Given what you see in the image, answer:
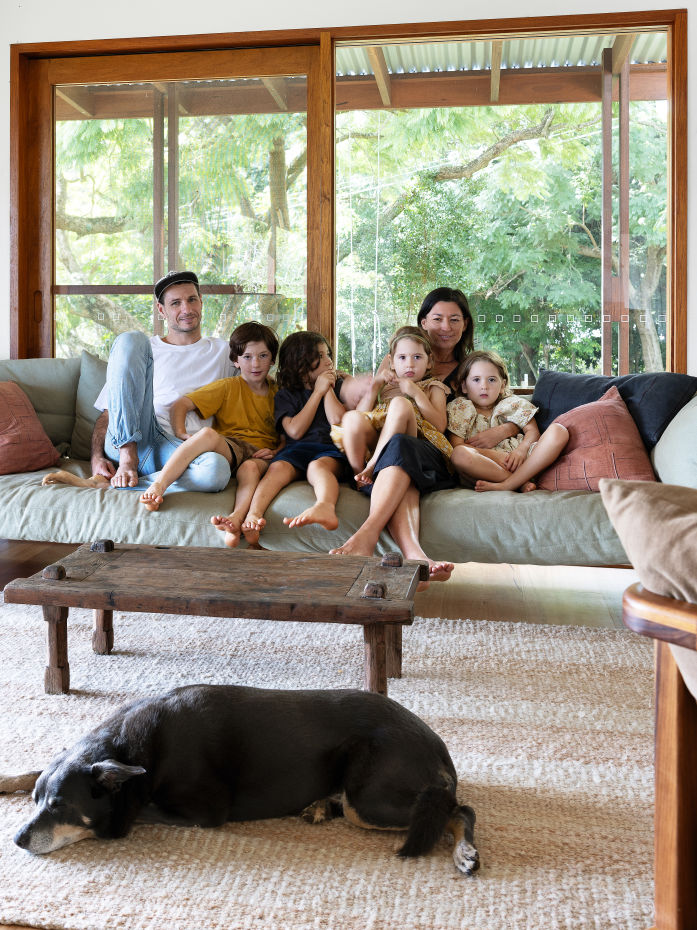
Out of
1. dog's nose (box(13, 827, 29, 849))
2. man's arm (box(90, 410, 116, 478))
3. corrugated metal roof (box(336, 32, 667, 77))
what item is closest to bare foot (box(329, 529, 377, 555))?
man's arm (box(90, 410, 116, 478))

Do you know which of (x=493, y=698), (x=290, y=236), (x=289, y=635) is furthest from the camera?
(x=290, y=236)

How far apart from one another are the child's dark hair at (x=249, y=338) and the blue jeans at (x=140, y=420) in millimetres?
373

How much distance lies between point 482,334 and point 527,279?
11.6 inches

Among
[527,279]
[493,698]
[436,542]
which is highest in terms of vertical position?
[527,279]

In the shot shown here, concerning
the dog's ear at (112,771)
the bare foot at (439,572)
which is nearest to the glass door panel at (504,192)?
the bare foot at (439,572)

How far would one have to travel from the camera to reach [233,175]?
151 inches

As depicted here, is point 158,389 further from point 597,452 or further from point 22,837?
point 22,837

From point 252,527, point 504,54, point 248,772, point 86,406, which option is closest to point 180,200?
point 86,406

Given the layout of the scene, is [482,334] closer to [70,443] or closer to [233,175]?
[233,175]

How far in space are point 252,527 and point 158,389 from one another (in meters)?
1.06

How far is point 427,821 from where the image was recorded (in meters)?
1.33

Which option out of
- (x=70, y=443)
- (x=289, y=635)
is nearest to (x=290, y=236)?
(x=70, y=443)

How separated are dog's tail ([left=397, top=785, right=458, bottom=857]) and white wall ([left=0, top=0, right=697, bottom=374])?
2.70 meters

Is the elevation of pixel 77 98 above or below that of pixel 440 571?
above
